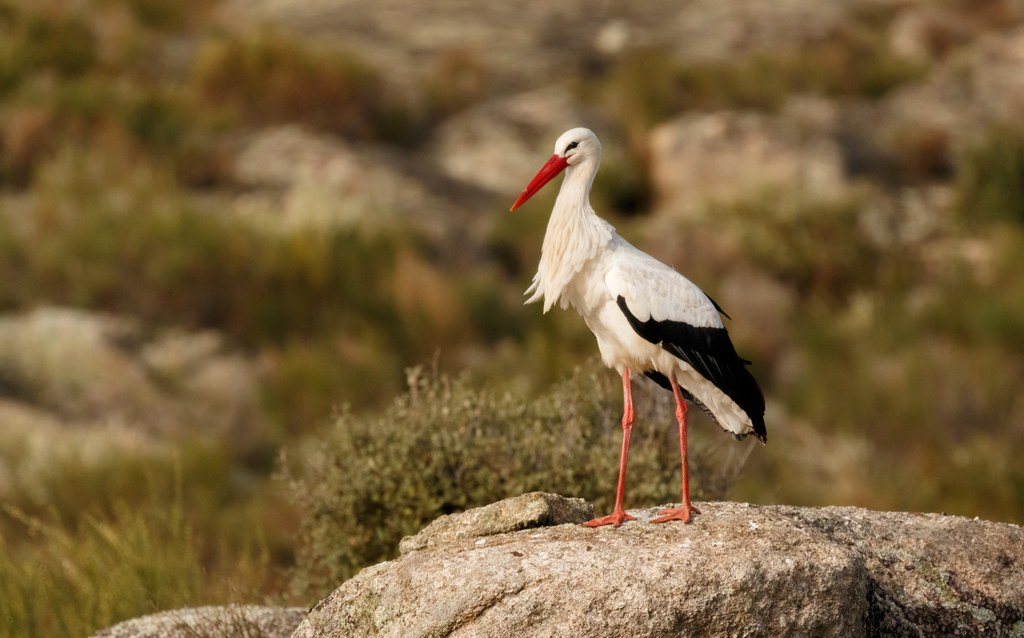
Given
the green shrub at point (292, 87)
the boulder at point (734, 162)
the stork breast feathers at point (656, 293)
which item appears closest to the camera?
the stork breast feathers at point (656, 293)

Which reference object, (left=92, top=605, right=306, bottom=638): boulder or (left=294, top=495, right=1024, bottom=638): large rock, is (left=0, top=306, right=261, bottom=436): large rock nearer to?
(left=92, top=605, right=306, bottom=638): boulder

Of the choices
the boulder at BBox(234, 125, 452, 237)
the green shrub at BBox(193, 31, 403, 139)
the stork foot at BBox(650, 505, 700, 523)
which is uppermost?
the green shrub at BBox(193, 31, 403, 139)

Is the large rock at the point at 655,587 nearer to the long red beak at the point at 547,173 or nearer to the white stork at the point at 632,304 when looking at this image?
the white stork at the point at 632,304

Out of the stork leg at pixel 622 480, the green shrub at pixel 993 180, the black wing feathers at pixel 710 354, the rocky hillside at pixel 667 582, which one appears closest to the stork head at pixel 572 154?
the black wing feathers at pixel 710 354

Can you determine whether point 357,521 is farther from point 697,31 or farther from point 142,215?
point 697,31

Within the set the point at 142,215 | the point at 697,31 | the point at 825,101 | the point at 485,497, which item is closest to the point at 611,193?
the point at 825,101

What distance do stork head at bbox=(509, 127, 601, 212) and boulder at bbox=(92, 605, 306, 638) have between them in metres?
1.93

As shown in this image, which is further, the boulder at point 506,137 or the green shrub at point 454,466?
the boulder at point 506,137

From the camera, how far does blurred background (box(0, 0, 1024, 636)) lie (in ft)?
22.0

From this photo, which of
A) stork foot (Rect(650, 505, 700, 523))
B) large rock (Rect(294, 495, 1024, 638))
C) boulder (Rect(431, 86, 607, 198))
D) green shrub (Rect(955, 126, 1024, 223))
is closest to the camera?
large rock (Rect(294, 495, 1024, 638))

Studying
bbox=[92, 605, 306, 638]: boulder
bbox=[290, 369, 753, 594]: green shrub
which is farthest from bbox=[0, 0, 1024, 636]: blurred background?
bbox=[92, 605, 306, 638]: boulder

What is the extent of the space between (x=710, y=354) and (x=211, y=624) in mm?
2249

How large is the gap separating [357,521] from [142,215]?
8.56m

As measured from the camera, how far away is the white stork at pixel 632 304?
4.88 meters
